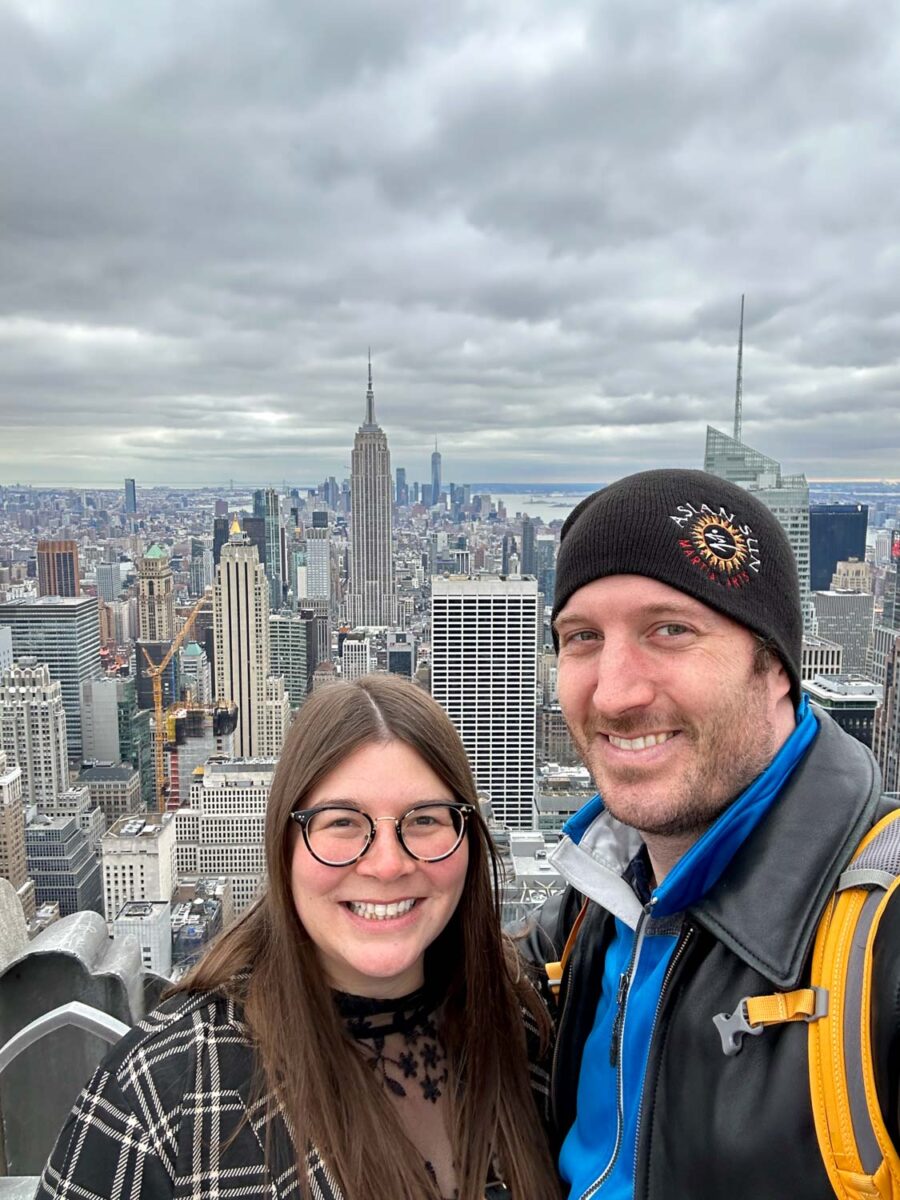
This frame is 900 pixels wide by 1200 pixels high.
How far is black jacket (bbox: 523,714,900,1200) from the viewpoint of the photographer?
2.83 ft

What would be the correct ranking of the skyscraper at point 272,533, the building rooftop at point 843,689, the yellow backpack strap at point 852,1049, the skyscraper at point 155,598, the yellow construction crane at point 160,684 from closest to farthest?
1. the yellow backpack strap at point 852,1049
2. the building rooftop at point 843,689
3. the yellow construction crane at point 160,684
4. the skyscraper at point 155,598
5. the skyscraper at point 272,533

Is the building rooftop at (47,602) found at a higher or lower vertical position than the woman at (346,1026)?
lower

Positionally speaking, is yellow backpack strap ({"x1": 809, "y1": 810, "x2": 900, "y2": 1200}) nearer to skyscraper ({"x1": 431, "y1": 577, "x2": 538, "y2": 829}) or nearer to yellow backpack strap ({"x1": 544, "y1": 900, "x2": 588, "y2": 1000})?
yellow backpack strap ({"x1": 544, "y1": 900, "x2": 588, "y2": 1000})

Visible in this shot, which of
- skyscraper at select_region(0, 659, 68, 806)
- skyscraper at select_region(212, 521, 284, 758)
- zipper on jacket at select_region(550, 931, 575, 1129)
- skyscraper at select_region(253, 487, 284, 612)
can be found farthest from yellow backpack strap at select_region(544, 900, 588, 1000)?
skyscraper at select_region(253, 487, 284, 612)

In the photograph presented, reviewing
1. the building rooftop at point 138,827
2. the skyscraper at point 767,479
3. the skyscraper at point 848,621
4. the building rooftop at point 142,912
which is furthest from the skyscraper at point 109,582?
the building rooftop at point 142,912

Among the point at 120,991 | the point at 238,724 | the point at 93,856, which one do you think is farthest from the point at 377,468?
the point at 120,991

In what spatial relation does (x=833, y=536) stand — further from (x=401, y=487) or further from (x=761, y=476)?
(x=401, y=487)

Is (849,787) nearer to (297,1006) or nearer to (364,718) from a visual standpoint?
(364,718)

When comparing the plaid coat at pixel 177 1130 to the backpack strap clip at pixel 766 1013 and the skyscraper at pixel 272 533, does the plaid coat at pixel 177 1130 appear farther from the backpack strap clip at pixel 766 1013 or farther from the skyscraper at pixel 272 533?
the skyscraper at pixel 272 533

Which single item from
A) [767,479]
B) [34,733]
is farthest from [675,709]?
[767,479]

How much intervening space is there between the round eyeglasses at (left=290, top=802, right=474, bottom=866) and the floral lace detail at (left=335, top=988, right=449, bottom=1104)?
0.21m

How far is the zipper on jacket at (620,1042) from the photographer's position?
3.63ft

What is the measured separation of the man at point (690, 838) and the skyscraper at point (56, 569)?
58.3 metres

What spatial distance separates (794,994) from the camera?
2.89ft
